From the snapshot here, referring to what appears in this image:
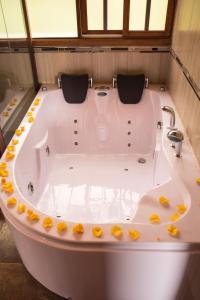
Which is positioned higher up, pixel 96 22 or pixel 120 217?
pixel 96 22

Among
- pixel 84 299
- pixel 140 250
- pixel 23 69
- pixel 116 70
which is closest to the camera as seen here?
pixel 140 250

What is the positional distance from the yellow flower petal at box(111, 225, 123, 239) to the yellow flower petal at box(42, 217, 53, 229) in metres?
0.29

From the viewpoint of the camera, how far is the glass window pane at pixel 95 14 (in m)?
2.29

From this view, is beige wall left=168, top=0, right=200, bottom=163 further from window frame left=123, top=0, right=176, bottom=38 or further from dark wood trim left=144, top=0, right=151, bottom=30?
dark wood trim left=144, top=0, right=151, bottom=30

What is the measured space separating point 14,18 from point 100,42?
2.49ft

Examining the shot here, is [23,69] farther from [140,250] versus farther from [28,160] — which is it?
[140,250]

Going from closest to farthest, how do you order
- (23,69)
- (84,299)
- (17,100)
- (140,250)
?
(140,250) < (84,299) < (17,100) < (23,69)

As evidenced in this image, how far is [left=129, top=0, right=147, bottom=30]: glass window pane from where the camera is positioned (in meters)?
2.26

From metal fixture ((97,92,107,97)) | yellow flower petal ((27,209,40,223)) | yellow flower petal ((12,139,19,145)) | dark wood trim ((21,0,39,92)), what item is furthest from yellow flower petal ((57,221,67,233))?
dark wood trim ((21,0,39,92))

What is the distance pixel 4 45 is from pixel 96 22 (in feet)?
3.04

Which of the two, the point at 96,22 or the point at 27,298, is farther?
the point at 96,22

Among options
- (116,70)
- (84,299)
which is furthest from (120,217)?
(116,70)

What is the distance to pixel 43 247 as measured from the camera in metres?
1.17


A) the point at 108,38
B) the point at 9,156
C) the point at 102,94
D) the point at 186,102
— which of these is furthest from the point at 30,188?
the point at 108,38
